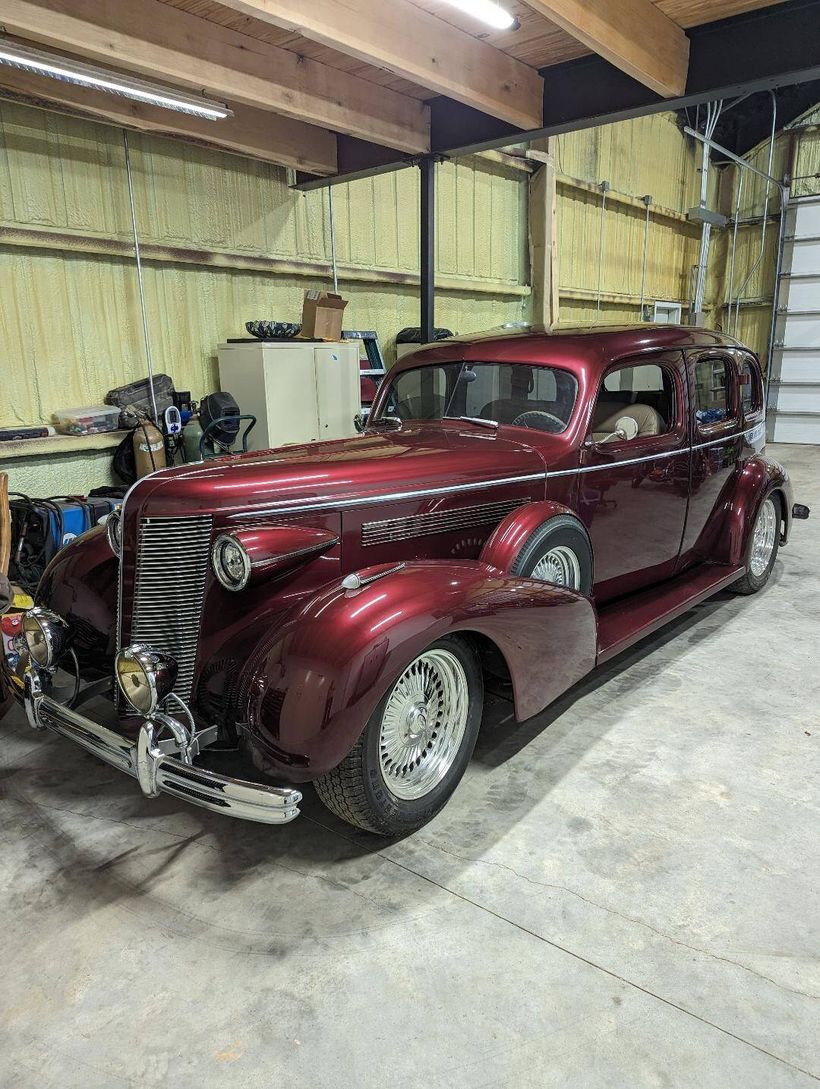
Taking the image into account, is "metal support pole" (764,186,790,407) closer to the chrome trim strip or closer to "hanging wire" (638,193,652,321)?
"hanging wire" (638,193,652,321)

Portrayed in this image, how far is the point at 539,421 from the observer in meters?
3.32

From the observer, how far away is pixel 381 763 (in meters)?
2.24

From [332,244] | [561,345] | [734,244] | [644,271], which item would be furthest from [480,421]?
[734,244]

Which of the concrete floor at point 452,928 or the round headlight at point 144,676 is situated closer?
the concrete floor at point 452,928

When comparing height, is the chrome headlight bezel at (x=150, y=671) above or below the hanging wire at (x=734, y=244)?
below

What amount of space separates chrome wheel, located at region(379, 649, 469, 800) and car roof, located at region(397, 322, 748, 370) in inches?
66.5

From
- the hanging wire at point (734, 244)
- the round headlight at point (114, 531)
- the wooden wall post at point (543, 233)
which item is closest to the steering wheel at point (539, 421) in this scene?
the round headlight at point (114, 531)

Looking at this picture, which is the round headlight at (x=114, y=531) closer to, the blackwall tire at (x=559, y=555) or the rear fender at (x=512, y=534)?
the rear fender at (x=512, y=534)

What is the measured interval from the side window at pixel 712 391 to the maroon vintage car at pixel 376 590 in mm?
369

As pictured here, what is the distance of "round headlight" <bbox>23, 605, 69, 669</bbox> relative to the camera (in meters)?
2.51

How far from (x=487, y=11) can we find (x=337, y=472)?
2817 mm

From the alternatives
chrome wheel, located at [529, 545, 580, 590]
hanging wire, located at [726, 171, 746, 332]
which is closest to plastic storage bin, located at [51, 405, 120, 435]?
chrome wheel, located at [529, 545, 580, 590]

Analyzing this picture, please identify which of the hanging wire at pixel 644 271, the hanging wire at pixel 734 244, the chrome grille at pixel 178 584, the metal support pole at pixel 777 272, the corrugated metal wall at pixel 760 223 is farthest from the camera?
the hanging wire at pixel 734 244

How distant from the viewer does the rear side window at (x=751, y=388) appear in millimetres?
4520
